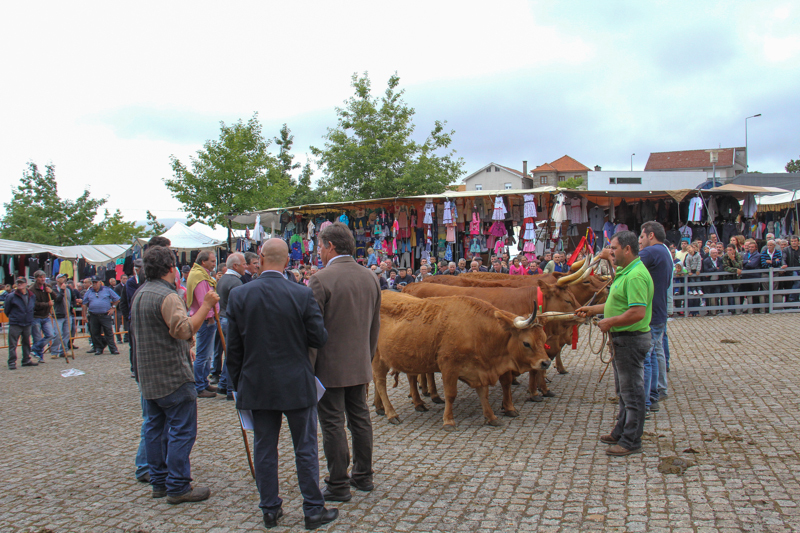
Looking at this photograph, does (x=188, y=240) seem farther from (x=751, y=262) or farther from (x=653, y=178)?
(x=653, y=178)

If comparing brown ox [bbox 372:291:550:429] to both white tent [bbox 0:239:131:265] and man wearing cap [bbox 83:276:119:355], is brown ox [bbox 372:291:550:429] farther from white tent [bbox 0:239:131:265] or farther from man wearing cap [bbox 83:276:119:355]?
white tent [bbox 0:239:131:265]

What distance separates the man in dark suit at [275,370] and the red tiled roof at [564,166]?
276ft

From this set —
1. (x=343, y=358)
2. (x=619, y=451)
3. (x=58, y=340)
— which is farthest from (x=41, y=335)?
(x=619, y=451)

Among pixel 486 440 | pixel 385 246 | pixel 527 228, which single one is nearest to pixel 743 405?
pixel 486 440

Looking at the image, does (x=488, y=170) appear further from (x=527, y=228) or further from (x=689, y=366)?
(x=689, y=366)

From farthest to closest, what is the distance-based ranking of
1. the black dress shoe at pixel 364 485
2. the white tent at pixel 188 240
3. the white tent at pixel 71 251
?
the white tent at pixel 71 251
the white tent at pixel 188 240
the black dress shoe at pixel 364 485

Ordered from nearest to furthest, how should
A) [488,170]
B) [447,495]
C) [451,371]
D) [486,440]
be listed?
[447,495], [486,440], [451,371], [488,170]

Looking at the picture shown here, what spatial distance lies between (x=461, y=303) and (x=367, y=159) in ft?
85.1

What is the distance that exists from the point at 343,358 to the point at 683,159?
8167 centimetres

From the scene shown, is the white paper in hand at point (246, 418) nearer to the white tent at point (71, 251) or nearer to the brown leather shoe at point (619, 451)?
the brown leather shoe at point (619, 451)

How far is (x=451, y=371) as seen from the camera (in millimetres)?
6074

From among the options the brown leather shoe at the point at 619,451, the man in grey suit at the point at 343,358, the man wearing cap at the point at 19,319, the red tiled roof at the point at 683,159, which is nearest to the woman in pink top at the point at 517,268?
the brown leather shoe at the point at 619,451

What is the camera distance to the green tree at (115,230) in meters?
35.7

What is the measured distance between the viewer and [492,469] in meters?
4.70
